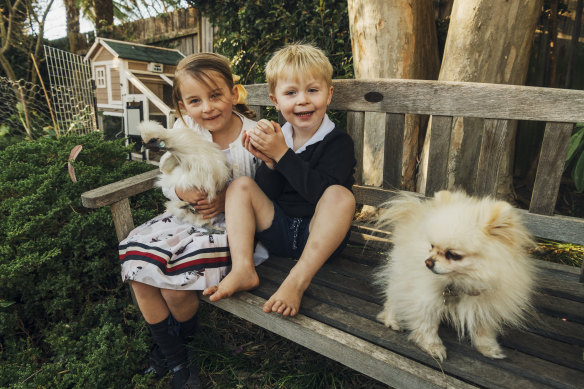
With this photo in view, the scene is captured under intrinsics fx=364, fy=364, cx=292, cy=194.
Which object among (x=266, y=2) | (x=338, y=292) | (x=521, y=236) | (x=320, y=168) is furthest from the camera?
(x=266, y=2)

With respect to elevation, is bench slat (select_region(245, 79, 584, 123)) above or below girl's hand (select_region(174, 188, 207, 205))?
above

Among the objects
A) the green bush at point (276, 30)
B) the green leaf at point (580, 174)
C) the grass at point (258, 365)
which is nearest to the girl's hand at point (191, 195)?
the grass at point (258, 365)

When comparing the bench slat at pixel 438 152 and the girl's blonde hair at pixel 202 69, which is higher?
the girl's blonde hair at pixel 202 69

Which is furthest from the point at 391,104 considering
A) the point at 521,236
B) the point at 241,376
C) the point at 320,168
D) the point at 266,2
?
the point at 266,2

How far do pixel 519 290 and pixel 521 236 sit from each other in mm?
202

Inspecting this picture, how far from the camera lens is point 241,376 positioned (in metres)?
1.96

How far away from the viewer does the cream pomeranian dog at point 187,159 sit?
5.30 feet

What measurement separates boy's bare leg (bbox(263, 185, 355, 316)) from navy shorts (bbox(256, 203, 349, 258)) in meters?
0.22

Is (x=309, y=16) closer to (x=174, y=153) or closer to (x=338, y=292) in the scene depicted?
(x=174, y=153)

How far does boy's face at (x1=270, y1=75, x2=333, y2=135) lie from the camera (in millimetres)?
1830

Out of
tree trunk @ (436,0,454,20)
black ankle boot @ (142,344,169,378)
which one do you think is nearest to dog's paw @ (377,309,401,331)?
black ankle boot @ (142,344,169,378)

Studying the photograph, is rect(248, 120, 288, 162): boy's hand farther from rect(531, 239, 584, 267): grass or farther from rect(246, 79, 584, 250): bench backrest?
rect(531, 239, 584, 267): grass

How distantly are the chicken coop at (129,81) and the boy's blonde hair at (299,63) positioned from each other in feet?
12.1

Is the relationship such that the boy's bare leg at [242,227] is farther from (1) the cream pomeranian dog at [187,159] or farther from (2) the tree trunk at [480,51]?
(2) the tree trunk at [480,51]
